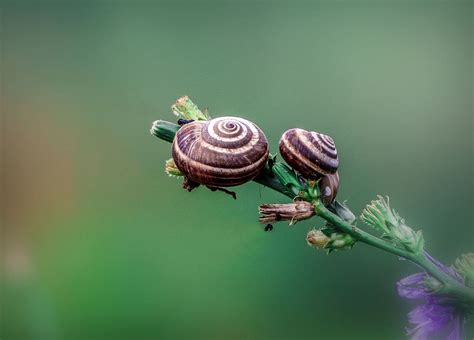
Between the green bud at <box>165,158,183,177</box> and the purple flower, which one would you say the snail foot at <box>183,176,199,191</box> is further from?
the purple flower

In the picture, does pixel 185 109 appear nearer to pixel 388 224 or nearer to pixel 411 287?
pixel 388 224

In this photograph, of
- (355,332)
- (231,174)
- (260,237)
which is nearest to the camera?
(231,174)

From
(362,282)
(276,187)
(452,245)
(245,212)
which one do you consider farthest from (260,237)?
(276,187)

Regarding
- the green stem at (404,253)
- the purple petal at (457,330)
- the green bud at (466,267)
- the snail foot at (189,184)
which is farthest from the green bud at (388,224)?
the snail foot at (189,184)

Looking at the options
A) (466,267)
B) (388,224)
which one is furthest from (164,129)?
(466,267)

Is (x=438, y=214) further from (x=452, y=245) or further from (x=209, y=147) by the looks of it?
(x=209, y=147)

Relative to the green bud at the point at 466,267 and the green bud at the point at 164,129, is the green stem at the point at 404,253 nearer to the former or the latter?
the green bud at the point at 466,267

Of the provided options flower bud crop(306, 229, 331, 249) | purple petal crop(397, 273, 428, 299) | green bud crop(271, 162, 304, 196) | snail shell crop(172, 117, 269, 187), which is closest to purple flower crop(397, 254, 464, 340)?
purple petal crop(397, 273, 428, 299)
